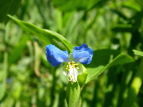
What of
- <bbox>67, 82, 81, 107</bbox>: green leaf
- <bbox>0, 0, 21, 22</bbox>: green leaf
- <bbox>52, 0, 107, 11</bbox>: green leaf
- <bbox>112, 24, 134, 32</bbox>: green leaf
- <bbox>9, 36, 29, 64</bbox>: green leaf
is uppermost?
<bbox>52, 0, 107, 11</bbox>: green leaf

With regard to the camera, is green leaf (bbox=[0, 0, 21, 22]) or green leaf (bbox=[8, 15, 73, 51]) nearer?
green leaf (bbox=[8, 15, 73, 51])

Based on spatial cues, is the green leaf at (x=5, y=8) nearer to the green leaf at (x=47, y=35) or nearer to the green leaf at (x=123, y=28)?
the green leaf at (x=47, y=35)

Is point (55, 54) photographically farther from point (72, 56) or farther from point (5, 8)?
point (5, 8)

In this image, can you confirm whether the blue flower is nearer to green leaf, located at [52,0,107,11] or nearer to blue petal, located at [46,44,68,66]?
blue petal, located at [46,44,68,66]

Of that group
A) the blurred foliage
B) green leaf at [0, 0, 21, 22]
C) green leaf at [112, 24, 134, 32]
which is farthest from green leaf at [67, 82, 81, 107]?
green leaf at [112, 24, 134, 32]

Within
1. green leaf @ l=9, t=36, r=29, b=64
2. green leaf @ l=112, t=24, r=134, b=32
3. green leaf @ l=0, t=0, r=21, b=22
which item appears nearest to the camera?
green leaf @ l=0, t=0, r=21, b=22

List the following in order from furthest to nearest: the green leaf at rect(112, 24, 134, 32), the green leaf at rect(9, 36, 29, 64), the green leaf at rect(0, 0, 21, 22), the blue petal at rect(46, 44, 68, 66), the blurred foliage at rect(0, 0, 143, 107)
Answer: the green leaf at rect(9, 36, 29, 64)
the green leaf at rect(112, 24, 134, 32)
the green leaf at rect(0, 0, 21, 22)
the blurred foliage at rect(0, 0, 143, 107)
the blue petal at rect(46, 44, 68, 66)
